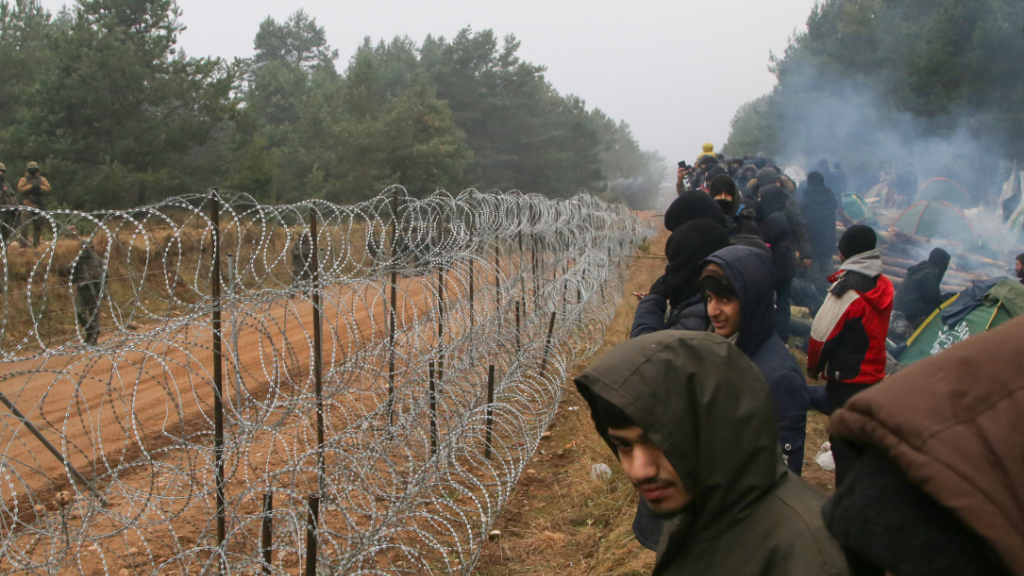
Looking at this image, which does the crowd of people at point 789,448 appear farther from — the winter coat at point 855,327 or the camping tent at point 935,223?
the camping tent at point 935,223

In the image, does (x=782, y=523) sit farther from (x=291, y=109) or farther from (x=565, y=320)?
(x=291, y=109)

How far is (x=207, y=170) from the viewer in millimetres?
17344

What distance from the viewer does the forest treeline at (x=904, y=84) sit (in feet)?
51.9

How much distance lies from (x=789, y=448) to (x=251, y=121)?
60.5 feet

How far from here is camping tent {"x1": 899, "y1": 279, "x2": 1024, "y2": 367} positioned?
5.79 meters

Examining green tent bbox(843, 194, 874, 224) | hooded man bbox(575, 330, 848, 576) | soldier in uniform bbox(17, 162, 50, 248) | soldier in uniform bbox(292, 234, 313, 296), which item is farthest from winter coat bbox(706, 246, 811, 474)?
green tent bbox(843, 194, 874, 224)

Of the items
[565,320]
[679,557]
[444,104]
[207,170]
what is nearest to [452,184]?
[444,104]

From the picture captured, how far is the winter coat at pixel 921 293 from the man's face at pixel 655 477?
7502mm

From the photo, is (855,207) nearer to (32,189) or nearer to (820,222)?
(820,222)

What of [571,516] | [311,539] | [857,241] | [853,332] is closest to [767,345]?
[853,332]

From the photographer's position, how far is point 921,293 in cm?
788

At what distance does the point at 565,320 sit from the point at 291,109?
1106 inches

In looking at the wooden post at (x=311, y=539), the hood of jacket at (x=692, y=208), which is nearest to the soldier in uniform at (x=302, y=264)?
the wooden post at (x=311, y=539)

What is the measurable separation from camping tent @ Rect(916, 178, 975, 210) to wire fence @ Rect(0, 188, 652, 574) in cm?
997
